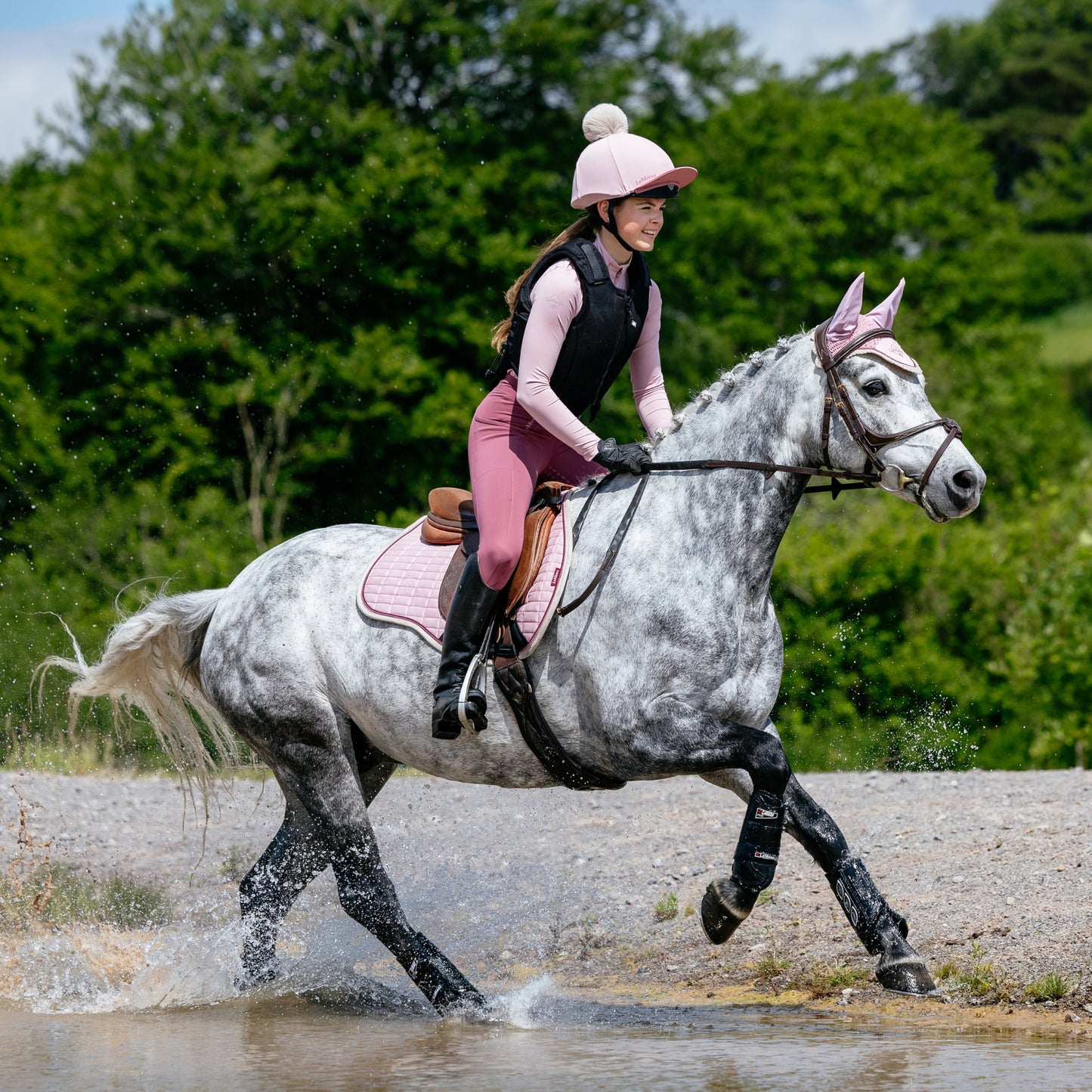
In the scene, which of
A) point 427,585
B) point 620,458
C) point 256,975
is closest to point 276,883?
point 256,975

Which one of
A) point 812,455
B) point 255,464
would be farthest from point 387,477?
point 812,455

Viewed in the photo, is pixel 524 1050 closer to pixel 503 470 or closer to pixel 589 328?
pixel 503 470

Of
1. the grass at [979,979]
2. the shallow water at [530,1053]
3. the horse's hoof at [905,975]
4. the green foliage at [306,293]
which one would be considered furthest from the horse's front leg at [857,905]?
the green foliage at [306,293]

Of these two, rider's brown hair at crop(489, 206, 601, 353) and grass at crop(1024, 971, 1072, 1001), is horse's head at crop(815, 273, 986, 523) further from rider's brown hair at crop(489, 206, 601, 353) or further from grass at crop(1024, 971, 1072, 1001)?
grass at crop(1024, 971, 1072, 1001)

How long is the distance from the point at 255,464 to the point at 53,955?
14.6 metres

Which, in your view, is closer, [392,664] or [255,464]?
[392,664]

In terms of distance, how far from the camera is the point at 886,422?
4699 millimetres

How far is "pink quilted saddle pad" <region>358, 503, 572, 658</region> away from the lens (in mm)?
5156

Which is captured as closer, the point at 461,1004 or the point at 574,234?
the point at 574,234

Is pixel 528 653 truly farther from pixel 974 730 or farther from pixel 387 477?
pixel 387 477

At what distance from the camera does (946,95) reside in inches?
2985

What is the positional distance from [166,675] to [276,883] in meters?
1.08

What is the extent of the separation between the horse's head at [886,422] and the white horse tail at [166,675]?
2932mm

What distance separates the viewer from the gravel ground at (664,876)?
18.9ft
